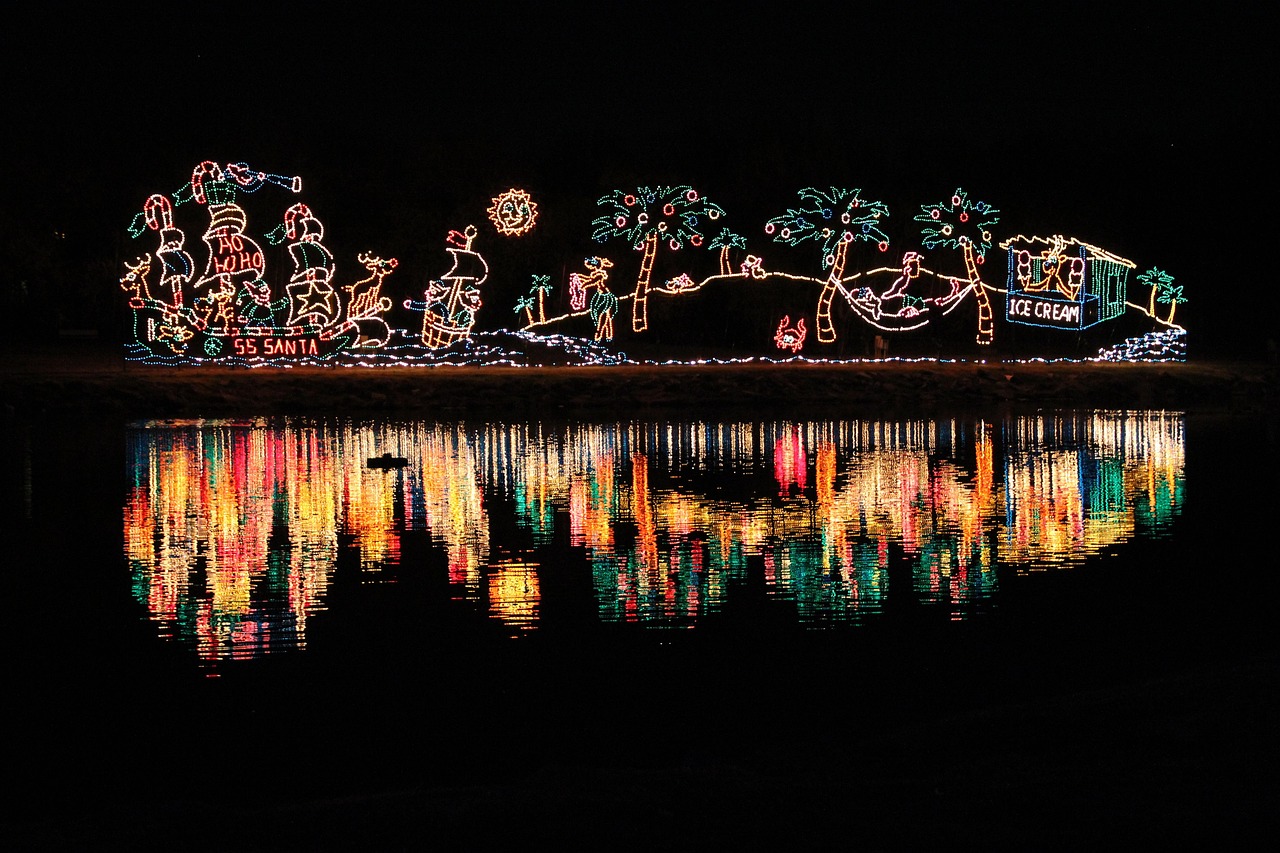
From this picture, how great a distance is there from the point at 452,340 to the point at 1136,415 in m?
15.9

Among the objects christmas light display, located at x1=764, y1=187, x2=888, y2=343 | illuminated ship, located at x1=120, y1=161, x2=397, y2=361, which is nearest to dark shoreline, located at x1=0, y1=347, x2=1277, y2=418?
illuminated ship, located at x1=120, y1=161, x2=397, y2=361

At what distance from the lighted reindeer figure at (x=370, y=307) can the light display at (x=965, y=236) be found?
1395 centimetres

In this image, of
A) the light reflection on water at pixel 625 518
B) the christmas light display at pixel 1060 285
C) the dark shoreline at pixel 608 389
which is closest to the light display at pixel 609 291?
the christmas light display at pixel 1060 285

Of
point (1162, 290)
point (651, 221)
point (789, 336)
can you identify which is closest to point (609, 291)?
point (651, 221)

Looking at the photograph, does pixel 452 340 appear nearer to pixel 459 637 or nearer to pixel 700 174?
pixel 700 174

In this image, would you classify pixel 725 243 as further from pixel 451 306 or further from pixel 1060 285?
pixel 1060 285

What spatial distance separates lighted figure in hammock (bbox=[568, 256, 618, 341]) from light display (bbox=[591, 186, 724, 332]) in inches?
52.7

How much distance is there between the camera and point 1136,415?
103 ft

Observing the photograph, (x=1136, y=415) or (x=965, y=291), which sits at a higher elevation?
(x=965, y=291)

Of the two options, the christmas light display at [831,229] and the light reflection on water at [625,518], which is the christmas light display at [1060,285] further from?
the light reflection on water at [625,518]

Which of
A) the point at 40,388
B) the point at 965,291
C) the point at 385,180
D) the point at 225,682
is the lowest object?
the point at 225,682

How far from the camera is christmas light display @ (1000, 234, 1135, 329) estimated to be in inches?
1609

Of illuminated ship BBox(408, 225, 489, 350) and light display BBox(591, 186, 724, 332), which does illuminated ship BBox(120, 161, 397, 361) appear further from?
light display BBox(591, 186, 724, 332)

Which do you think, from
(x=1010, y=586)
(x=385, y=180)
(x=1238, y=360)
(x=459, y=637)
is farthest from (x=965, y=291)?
(x=459, y=637)
